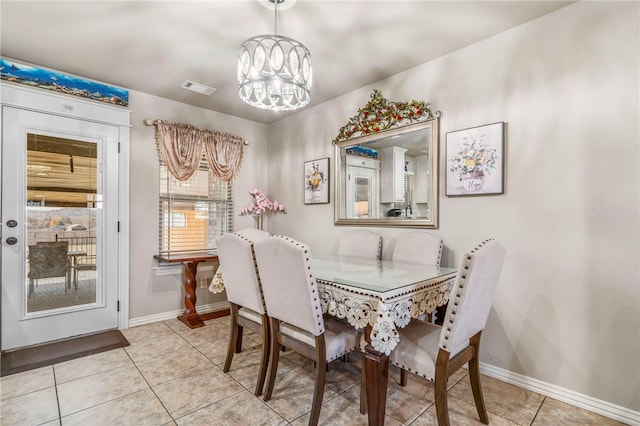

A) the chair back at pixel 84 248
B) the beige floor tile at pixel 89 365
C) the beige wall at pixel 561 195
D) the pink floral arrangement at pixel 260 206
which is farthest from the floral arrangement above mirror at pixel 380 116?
the beige floor tile at pixel 89 365

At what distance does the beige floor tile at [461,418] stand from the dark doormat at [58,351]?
104 inches

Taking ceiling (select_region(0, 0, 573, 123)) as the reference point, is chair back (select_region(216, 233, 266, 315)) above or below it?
below

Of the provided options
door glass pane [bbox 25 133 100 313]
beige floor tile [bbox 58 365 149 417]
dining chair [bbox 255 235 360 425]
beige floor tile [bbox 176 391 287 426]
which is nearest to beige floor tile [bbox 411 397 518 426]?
dining chair [bbox 255 235 360 425]

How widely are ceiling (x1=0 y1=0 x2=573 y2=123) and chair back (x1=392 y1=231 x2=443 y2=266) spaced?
155cm

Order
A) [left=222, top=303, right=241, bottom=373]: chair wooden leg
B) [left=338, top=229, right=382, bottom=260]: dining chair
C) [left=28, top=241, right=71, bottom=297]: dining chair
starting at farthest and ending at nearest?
[left=338, top=229, right=382, bottom=260]: dining chair → [left=28, top=241, right=71, bottom=297]: dining chair → [left=222, top=303, right=241, bottom=373]: chair wooden leg

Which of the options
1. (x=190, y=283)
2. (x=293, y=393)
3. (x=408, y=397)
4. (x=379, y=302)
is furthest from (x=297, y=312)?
(x=190, y=283)

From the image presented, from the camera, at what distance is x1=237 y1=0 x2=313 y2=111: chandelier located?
6.33 ft

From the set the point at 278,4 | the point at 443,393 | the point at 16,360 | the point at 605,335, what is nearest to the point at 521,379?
the point at 605,335

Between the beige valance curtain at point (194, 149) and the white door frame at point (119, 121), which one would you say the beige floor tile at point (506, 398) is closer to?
the white door frame at point (119, 121)

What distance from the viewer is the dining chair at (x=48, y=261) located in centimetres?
281

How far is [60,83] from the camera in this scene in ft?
9.61

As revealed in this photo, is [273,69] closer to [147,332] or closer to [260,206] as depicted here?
[260,206]

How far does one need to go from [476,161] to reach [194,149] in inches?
122

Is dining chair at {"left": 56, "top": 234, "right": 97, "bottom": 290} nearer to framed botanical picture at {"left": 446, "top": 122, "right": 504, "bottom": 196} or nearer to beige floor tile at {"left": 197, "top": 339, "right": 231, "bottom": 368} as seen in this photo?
beige floor tile at {"left": 197, "top": 339, "right": 231, "bottom": 368}
